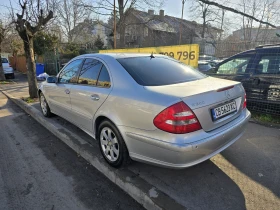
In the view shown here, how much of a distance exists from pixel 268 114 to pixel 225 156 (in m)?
2.49

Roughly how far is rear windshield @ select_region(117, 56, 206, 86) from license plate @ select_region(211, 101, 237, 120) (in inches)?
25.0

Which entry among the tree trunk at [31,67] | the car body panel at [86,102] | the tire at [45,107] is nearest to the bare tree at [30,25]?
the tree trunk at [31,67]

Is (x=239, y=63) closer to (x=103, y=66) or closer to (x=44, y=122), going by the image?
(x=103, y=66)

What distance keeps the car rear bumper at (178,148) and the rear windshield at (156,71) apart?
718 millimetres

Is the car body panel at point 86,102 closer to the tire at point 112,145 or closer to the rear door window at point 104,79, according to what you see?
the rear door window at point 104,79

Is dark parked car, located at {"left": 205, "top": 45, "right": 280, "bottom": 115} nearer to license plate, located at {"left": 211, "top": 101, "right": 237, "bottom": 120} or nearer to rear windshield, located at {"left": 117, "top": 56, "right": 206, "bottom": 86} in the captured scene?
rear windshield, located at {"left": 117, "top": 56, "right": 206, "bottom": 86}

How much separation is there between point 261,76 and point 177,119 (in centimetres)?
383

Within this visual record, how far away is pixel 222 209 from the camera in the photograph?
2211 millimetres

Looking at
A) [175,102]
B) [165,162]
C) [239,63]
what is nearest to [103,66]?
[175,102]

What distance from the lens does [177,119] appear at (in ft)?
7.10

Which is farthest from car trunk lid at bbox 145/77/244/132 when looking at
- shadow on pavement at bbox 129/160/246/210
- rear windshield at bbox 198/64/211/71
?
rear windshield at bbox 198/64/211/71

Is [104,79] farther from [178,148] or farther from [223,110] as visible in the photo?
[223,110]

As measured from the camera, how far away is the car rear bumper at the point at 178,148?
2.19m

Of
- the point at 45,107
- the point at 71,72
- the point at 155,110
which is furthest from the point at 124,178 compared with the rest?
the point at 45,107
